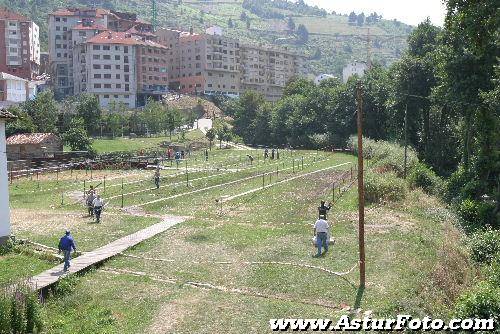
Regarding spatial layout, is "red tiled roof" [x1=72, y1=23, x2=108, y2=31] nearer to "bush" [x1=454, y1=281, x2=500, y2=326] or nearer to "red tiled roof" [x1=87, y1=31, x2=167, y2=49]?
"red tiled roof" [x1=87, y1=31, x2=167, y2=49]

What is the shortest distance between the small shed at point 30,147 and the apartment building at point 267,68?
331 feet

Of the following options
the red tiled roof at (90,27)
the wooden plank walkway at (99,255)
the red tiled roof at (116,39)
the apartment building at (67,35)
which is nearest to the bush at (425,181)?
the wooden plank walkway at (99,255)

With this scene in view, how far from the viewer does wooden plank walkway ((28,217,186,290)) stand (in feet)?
65.5

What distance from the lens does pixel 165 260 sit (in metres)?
23.3

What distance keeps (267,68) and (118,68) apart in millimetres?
58570

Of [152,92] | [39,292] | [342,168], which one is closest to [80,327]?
[39,292]

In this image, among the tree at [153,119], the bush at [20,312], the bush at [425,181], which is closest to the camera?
the bush at [20,312]

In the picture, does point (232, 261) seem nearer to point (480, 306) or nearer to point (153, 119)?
point (480, 306)

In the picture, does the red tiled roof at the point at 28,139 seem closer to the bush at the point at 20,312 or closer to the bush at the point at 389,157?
the bush at the point at 389,157

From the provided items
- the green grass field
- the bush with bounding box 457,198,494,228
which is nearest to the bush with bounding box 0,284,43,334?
the green grass field

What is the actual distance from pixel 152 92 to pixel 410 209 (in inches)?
4219

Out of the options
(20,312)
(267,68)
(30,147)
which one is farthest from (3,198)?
(267,68)

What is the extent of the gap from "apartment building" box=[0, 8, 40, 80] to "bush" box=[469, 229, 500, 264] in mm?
130565

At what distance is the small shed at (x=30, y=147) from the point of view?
64.9 meters
